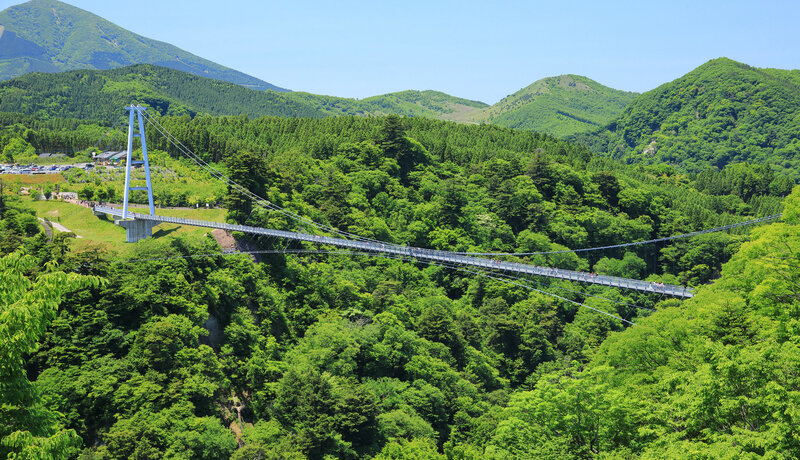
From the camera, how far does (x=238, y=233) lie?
3812cm

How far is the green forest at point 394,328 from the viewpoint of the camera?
1170cm

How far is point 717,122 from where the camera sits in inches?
5536

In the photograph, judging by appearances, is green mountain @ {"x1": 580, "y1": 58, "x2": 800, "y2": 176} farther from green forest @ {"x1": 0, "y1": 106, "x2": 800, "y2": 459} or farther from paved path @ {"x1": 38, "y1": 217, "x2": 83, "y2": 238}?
paved path @ {"x1": 38, "y1": 217, "x2": 83, "y2": 238}

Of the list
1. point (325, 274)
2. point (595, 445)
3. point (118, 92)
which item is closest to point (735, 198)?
point (325, 274)

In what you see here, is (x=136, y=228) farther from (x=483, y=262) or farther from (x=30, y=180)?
(x=483, y=262)

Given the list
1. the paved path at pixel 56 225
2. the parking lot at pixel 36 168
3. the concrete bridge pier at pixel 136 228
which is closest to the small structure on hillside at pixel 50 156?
the parking lot at pixel 36 168

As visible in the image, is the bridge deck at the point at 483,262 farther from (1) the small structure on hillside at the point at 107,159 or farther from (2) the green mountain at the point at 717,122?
(2) the green mountain at the point at 717,122

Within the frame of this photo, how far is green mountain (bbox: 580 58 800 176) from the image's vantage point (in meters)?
132

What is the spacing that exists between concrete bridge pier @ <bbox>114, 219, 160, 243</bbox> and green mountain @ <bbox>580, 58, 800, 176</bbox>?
417ft

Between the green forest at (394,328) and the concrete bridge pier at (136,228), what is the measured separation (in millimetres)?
4887

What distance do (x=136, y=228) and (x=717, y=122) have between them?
14430 cm

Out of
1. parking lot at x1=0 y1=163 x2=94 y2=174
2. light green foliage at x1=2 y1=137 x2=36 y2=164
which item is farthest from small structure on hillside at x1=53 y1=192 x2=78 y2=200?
light green foliage at x1=2 y1=137 x2=36 y2=164

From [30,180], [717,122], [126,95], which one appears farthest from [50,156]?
[717,122]

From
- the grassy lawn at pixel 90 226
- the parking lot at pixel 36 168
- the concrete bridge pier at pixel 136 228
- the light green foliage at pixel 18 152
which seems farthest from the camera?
the light green foliage at pixel 18 152
